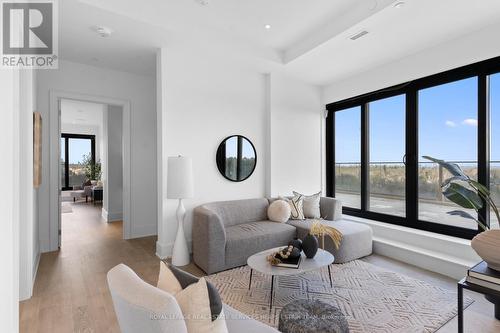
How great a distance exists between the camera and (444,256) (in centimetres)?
318

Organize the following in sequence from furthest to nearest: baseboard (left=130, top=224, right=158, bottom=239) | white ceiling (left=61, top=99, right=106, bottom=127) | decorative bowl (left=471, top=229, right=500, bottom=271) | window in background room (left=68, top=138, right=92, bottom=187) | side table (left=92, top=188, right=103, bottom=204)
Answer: window in background room (left=68, top=138, right=92, bottom=187) → side table (left=92, top=188, right=103, bottom=204) → white ceiling (left=61, top=99, right=106, bottom=127) → baseboard (left=130, top=224, right=158, bottom=239) → decorative bowl (left=471, top=229, right=500, bottom=271)

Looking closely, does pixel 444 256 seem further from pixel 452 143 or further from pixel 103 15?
pixel 103 15

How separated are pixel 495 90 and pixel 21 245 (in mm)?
5575

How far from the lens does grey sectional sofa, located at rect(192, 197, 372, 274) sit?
3104mm

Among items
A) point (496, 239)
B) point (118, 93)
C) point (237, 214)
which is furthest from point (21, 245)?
point (496, 239)

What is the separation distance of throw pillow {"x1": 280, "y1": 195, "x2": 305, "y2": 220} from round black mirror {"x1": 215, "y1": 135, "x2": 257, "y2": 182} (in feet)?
2.80

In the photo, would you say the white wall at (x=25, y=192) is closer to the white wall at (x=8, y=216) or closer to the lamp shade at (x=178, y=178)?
the lamp shade at (x=178, y=178)

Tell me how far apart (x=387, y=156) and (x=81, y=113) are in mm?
8741

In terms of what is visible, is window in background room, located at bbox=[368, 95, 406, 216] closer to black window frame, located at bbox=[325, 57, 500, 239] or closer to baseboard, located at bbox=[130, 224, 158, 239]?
black window frame, located at bbox=[325, 57, 500, 239]

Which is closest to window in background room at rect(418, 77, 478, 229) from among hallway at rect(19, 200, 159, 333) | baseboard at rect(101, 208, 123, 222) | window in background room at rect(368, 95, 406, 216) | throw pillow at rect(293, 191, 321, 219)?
window in background room at rect(368, 95, 406, 216)

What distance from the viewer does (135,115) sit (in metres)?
4.66

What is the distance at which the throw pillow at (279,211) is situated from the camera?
3955 mm

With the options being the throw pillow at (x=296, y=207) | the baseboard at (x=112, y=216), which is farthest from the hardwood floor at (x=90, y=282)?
the throw pillow at (x=296, y=207)

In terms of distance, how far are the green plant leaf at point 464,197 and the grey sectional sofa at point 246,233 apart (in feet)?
5.06
